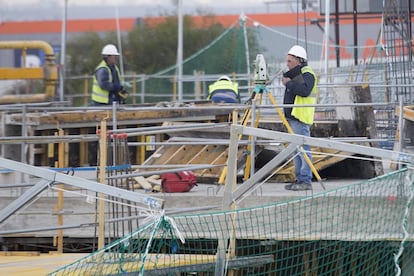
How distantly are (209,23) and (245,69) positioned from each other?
1188 centimetres

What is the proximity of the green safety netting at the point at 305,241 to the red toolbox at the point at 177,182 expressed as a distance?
8.09 feet

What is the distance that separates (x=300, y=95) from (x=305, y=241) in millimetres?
3405

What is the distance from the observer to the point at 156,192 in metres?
12.7

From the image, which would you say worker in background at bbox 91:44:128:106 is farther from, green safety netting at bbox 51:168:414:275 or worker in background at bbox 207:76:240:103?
green safety netting at bbox 51:168:414:275

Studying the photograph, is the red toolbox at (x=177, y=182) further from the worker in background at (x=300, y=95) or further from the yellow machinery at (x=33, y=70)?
the yellow machinery at (x=33, y=70)

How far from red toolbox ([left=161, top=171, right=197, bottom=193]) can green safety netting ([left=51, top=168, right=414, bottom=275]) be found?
97.1 inches

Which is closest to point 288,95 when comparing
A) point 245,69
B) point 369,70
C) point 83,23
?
point 369,70

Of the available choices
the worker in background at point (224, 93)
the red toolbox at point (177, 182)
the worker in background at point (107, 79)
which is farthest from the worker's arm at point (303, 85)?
A: the worker in background at point (107, 79)

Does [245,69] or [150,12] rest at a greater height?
[150,12]

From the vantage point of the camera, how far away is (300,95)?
40.8 ft

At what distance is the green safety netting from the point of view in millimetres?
8492

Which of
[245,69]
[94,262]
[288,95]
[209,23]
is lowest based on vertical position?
[94,262]

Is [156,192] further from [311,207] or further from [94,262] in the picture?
[94,262]

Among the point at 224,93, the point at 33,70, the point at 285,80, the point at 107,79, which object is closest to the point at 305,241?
the point at 285,80
